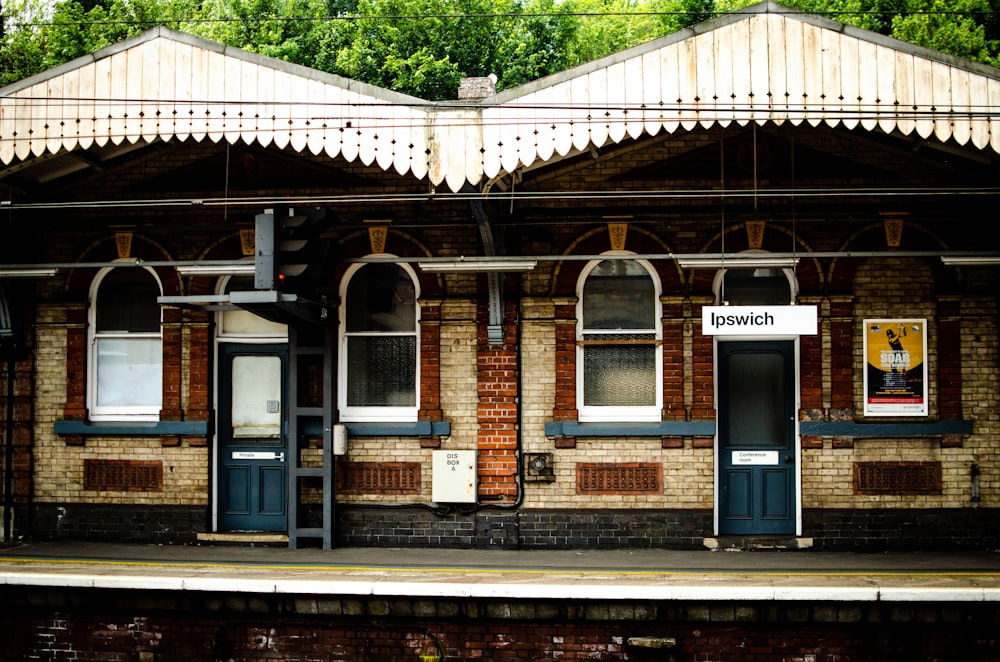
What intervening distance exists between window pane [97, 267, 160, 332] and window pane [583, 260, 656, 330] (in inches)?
211

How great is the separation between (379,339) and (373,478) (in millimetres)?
1666

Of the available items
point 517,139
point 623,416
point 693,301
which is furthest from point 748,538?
point 517,139

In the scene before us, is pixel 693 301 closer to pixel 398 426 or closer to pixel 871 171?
pixel 871 171

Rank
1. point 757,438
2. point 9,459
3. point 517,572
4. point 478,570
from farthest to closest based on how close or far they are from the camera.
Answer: point 9,459 < point 757,438 < point 478,570 < point 517,572

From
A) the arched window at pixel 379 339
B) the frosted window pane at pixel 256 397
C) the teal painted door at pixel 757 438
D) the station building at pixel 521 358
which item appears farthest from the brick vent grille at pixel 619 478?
the frosted window pane at pixel 256 397

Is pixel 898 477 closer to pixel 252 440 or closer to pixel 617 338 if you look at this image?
pixel 617 338

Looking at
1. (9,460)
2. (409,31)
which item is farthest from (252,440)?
(409,31)

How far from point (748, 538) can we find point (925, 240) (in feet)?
13.2

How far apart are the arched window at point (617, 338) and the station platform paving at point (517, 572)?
1767 millimetres

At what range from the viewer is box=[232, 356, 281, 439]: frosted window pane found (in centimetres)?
1112

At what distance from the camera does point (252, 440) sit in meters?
11.1

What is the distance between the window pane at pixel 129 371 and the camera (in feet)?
36.9

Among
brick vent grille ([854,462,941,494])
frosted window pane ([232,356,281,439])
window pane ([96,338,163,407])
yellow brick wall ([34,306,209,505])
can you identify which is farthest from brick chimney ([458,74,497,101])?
brick vent grille ([854,462,941,494])

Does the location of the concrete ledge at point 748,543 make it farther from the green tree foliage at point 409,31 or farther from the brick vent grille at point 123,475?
the green tree foliage at point 409,31
